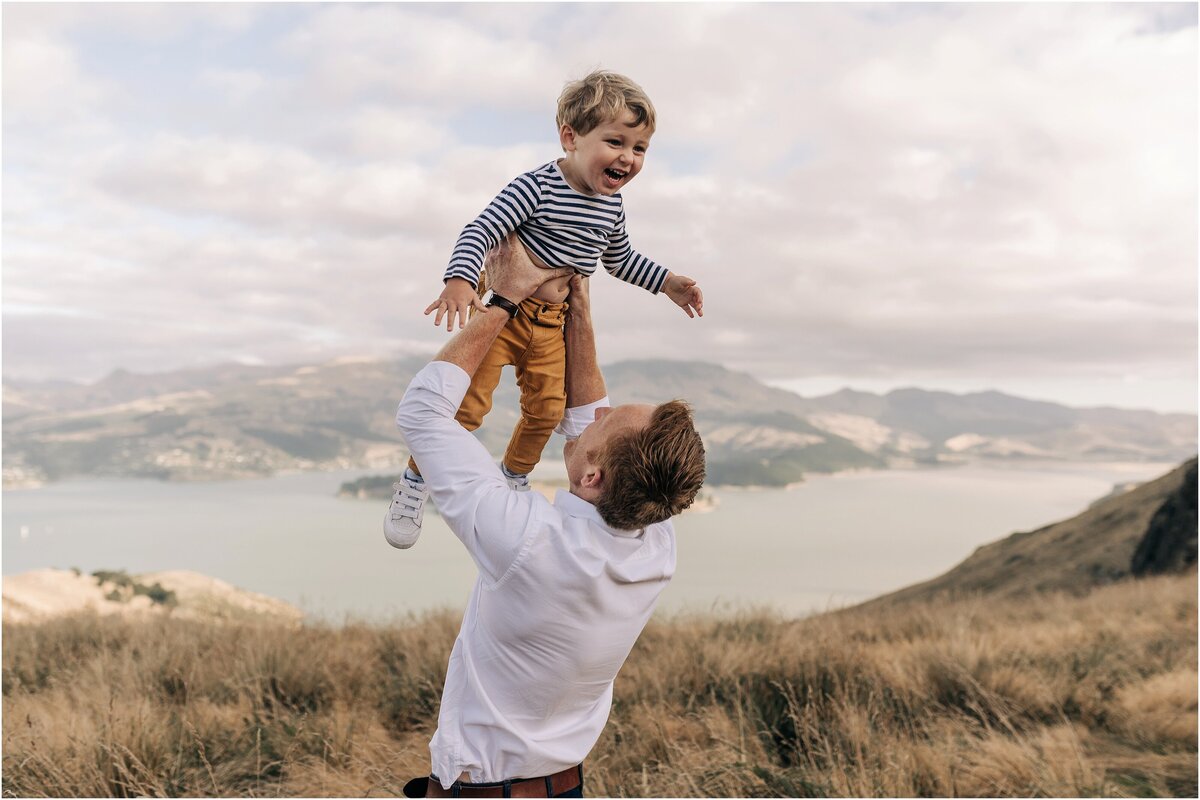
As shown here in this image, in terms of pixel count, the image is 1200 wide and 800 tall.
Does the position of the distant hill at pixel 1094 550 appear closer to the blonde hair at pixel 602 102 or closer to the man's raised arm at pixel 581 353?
the man's raised arm at pixel 581 353

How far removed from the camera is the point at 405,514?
250cm

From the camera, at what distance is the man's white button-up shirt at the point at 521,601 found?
203cm

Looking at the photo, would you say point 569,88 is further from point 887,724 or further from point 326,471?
point 326,471

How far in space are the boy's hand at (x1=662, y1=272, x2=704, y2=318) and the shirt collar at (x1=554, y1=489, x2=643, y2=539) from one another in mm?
931

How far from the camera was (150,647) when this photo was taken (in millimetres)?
7477

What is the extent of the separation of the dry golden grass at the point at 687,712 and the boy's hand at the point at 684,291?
10.1 ft

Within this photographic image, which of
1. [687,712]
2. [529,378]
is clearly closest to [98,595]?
[687,712]

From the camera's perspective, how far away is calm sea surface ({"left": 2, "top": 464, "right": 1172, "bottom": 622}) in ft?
249

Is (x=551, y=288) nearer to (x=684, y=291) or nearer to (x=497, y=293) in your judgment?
(x=497, y=293)

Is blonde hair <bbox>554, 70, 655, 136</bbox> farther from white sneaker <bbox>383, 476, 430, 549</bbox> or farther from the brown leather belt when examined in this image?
the brown leather belt

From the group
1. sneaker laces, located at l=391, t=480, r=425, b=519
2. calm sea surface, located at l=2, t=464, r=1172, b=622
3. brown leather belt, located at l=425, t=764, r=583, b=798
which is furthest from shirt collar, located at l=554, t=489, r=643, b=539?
calm sea surface, located at l=2, t=464, r=1172, b=622

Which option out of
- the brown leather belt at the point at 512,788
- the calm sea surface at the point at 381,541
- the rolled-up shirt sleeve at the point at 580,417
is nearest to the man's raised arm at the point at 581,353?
the rolled-up shirt sleeve at the point at 580,417

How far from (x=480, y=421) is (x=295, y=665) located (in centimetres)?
541

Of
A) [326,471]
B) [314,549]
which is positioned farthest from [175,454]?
[314,549]
